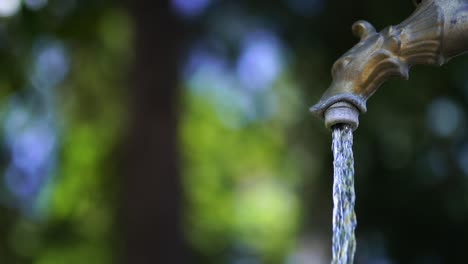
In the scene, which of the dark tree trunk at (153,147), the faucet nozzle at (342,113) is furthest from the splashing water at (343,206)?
the dark tree trunk at (153,147)

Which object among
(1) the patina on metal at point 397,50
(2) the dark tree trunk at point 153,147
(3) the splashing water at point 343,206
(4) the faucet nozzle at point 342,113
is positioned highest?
(2) the dark tree trunk at point 153,147

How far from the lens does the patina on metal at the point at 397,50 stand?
4.53ft

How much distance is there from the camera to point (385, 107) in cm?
574

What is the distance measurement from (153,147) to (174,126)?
0.22 meters

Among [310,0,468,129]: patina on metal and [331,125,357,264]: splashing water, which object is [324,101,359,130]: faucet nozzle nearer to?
[310,0,468,129]: patina on metal

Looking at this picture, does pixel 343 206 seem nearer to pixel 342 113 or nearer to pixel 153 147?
pixel 342 113

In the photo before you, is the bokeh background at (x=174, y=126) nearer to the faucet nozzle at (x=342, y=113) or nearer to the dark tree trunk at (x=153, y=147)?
the dark tree trunk at (x=153, y=147)

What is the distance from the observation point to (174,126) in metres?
5.36

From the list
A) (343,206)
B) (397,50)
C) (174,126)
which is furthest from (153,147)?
(397,50)

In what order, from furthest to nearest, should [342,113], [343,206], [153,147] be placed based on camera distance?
[153,147] < [343,206] < [342,113]

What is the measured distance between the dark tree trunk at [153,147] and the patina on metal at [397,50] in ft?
12.1

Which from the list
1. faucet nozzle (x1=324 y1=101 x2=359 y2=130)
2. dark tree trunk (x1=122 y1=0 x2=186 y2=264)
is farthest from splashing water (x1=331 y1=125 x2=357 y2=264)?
dark tree trunk (x1=122 y1=0 x2=186 y2=264)

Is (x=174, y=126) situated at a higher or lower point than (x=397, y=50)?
higher

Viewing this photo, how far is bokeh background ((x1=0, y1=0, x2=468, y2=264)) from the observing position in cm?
536
